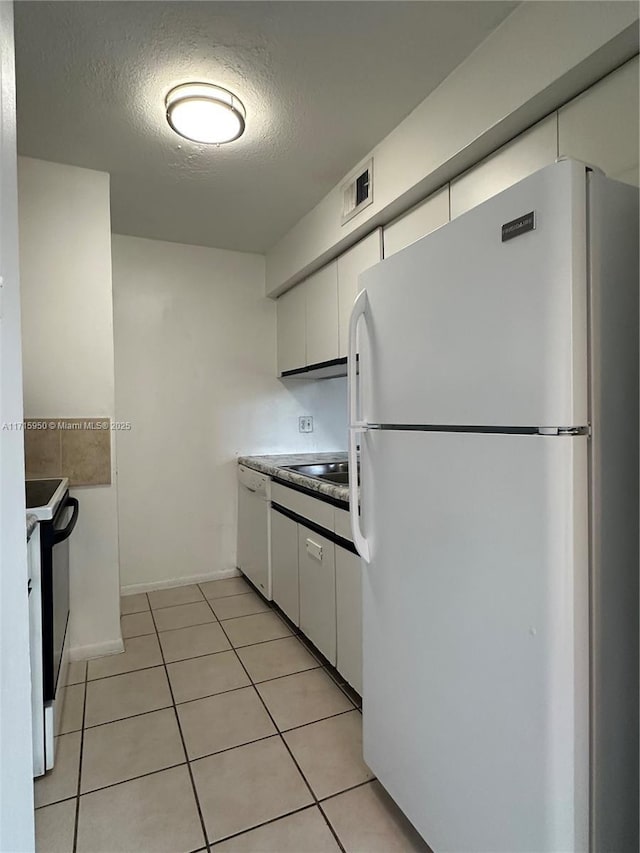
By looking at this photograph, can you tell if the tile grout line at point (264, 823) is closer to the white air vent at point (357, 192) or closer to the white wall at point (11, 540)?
the white wall at point (11, 540)

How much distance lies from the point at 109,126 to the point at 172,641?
94.5 inches

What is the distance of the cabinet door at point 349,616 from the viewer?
1718 millimetres

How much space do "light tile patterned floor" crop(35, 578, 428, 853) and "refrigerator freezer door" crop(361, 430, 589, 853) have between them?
0.25m

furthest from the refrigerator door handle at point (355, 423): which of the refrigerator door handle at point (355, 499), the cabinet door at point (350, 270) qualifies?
the cabinet door at point (350, 270)

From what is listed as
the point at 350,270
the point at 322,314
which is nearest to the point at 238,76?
the point at 350,270

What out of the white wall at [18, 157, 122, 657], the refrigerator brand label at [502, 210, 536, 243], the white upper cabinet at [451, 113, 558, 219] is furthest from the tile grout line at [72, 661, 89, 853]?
the white upper cabinet at [451, 113, 558, 219]

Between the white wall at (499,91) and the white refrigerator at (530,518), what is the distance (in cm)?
58

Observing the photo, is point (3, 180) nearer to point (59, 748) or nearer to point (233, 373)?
point (59, 748)

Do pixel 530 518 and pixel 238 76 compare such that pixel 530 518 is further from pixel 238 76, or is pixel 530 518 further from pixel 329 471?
pixel 329 471

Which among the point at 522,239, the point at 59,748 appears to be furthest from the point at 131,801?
the point at 522,239

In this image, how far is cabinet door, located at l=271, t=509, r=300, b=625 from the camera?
231 centimetres

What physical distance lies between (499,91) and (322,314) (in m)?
1.43

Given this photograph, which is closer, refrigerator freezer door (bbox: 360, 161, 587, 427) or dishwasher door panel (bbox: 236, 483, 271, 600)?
refrigerator freezer door (bbox: 360, 161, 587, 427)

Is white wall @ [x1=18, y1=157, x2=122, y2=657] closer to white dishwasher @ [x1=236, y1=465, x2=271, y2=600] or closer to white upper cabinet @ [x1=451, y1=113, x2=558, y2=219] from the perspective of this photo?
white dishwasher @ [x1=236, y1=465, x2=271, y2=600]
